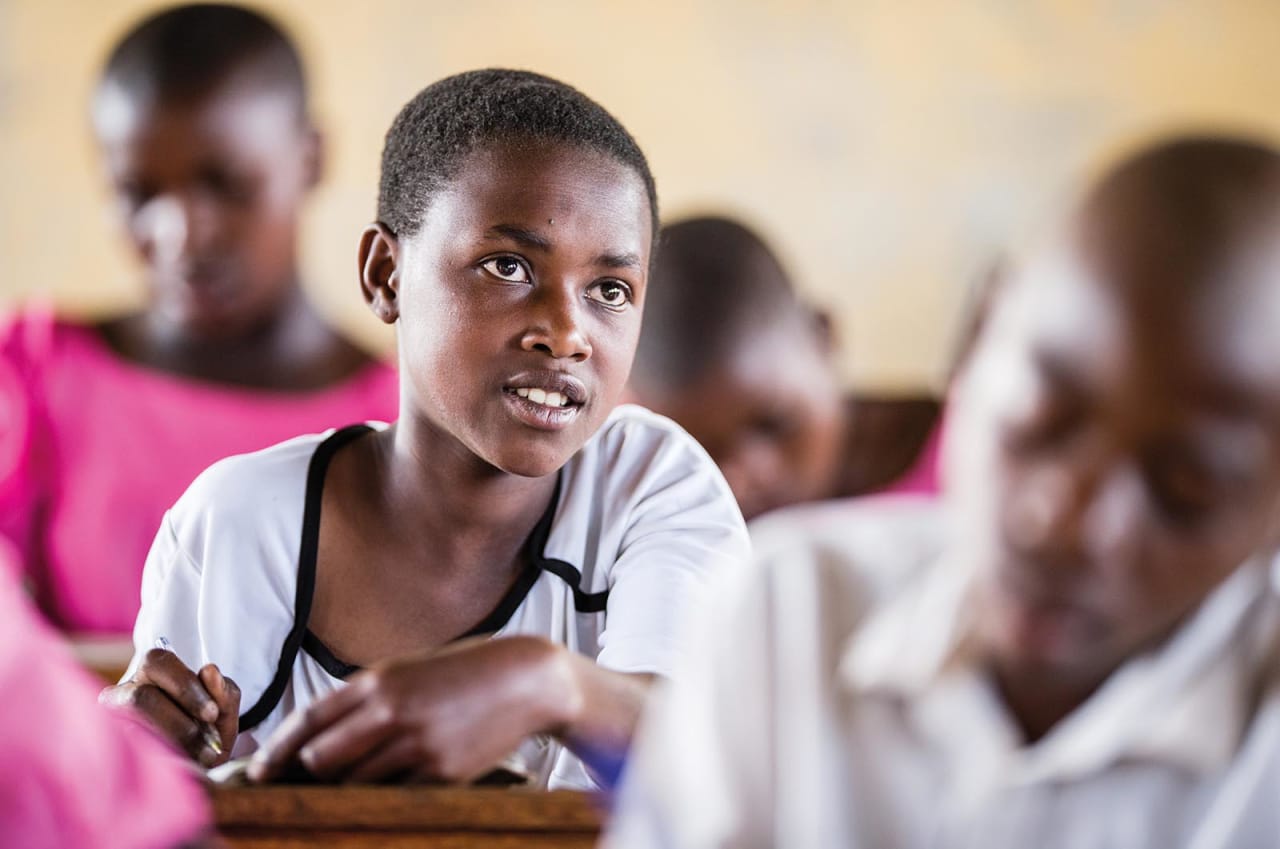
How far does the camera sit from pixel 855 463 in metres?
2.58

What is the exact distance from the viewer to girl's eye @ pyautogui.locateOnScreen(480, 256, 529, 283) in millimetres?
1314

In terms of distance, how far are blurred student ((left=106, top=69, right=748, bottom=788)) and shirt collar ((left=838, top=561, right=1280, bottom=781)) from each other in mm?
483

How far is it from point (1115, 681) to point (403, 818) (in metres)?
0.42

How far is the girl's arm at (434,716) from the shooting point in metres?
0.95

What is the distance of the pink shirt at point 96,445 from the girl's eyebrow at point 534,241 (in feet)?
3.50

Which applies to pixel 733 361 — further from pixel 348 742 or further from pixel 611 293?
pixel 348 742

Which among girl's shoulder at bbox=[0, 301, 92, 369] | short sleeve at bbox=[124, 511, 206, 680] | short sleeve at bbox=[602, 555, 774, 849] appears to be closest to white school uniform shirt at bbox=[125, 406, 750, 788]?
short sleeve at bbox=[124, 511, 206, 680]

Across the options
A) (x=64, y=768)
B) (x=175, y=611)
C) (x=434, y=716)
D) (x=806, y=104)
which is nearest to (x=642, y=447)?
(x=175, y=611)

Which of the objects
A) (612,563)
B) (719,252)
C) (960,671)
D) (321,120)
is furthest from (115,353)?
(960,671)

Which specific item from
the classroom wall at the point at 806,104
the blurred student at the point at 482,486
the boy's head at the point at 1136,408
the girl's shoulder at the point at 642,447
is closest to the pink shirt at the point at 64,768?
the boy's head at the point at 1136,408

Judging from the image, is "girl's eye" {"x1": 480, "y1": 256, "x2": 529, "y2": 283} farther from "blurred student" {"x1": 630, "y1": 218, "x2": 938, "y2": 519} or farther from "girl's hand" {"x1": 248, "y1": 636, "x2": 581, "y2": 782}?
"blurred student" {"x1": 630, "y1": 218, "x2": 938, "y2": 519}

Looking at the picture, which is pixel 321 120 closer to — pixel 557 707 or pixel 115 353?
pixel 115 353

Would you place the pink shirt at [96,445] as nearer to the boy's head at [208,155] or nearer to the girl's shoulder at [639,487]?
the boy's head at [208,155]

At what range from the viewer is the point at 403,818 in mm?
953
